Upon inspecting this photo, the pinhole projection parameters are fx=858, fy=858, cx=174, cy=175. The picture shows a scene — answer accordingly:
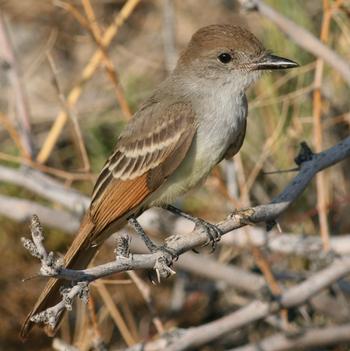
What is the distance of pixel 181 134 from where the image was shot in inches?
195

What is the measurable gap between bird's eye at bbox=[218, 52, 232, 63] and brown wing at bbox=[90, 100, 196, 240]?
1.24 ft

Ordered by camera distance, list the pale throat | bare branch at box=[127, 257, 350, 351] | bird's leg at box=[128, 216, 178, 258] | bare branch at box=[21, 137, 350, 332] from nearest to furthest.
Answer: bare branch at box=[21, 137, 350, 332]
bird's leg at box=[128, 216, 178, 258]
the pale throat
bare branch at box=[127, 257, 350, 351]

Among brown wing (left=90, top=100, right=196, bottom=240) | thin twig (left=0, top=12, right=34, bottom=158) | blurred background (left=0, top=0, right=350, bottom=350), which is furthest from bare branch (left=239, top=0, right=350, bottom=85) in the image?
thin twig (left=0, top=12, right=34, bottom=158)

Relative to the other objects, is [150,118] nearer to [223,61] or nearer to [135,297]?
[223,61]

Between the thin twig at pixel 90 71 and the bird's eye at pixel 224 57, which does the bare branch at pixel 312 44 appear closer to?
the bird's eye at pixel 224 57

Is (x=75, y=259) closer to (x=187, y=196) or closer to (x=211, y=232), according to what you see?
(x=211, y=232)

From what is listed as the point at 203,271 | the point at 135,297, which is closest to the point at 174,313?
the point at 135,297

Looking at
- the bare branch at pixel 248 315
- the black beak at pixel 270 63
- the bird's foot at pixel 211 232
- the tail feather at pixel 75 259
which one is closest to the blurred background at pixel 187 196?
the bare branch at pixel 248 315

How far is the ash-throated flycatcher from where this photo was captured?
4918 millimetres

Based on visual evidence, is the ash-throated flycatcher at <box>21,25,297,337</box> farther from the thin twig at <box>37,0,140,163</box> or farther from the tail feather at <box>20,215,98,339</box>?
the thin twig at <box>37,0,140,163</box>

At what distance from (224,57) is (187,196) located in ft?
3.64

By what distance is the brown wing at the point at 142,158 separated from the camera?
4.93 meters

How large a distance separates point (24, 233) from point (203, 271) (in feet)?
6.40

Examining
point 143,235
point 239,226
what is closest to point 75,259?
point 143,235
